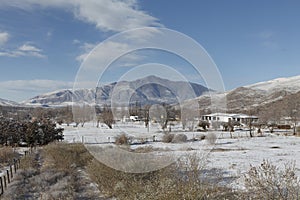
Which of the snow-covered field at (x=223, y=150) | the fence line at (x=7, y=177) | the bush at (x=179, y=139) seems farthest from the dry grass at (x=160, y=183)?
the bush at (x=179, y=139)

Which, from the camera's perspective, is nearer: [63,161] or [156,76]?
[156,76]

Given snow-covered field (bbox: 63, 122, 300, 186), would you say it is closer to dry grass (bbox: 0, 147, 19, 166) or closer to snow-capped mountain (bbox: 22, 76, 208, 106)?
snow-capped mountain (bbox: 22, 76, 208, 106)

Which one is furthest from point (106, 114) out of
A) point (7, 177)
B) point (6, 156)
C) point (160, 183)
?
point (6, 156)

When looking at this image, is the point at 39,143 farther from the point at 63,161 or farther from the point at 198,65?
the point at 198,65

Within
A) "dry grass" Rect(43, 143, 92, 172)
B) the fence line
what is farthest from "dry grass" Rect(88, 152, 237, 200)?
"dry grass" Rect(43, 143, 92, 172)

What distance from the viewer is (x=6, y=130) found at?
105ft

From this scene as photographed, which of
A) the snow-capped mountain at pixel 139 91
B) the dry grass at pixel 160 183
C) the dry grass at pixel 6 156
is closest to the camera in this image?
the dry grass at pixel 160 183

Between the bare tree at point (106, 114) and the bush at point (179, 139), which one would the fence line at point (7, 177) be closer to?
the bare tree at point (106, 114)

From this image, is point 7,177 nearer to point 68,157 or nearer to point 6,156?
point 68,157

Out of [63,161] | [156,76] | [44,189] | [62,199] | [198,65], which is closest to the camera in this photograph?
[198,65]

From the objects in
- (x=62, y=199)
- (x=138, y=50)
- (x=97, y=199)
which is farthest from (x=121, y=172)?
(x=138, y=50)

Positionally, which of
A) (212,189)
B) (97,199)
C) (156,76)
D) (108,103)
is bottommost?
(97,199)

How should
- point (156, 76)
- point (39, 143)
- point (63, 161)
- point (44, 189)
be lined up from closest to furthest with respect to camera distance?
point (156, 76) < point (44, 189) < point (63, 161) < point (39, 143)

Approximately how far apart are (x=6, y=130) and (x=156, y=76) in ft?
91.6
